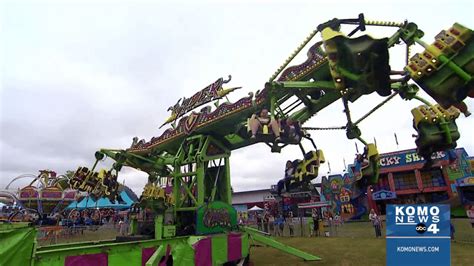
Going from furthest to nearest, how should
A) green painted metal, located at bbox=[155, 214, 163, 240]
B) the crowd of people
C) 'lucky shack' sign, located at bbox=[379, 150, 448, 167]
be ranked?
1. 'lucky shack' sign, located at bbox=[379, 150, 448, 167]
2. green painted metal, located at bbox=[155, 214, 163, 240]
3. the crowd of people

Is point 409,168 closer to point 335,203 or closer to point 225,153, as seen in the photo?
point 335,203

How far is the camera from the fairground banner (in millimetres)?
5465

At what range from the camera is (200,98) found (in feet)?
41.9

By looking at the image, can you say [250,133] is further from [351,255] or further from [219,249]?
[351,255]

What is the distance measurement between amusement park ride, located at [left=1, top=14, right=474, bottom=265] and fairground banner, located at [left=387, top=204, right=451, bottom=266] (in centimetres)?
187

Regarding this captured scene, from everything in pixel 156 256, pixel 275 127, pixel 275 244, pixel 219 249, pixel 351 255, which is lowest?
pixel 351 255

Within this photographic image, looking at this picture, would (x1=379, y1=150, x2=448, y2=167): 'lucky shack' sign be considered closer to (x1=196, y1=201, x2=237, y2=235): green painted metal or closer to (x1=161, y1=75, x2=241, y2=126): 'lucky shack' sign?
(x1=161, y1=75, x2=241, y2=126): 'lucky shack' sign

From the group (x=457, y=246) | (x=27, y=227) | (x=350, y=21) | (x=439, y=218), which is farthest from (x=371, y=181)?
(x=27, y=227)

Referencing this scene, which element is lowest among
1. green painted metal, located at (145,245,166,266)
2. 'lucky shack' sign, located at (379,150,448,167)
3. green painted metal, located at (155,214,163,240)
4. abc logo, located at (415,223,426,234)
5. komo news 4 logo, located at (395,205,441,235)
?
green painted metal, located at (145,245,166,266)

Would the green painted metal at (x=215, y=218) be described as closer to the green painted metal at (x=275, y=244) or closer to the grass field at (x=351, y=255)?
the green painted metal at (x=275, y=244)

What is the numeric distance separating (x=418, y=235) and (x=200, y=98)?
899 centimetres

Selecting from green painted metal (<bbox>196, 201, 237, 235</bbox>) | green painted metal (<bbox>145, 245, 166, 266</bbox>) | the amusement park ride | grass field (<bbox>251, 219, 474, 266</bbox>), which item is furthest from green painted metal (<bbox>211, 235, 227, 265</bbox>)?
grass field (<bbox>251, 219, 474, 266</bbox>)

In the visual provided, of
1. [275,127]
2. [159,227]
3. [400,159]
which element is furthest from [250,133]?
[400,159]

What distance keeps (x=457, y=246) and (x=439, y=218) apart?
10.4 m
